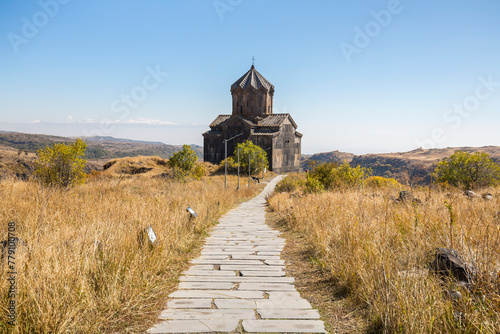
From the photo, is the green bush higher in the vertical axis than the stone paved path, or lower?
higher

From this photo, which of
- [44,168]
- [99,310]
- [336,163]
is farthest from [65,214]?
[336,163]

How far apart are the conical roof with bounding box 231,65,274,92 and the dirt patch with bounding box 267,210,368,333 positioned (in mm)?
41769

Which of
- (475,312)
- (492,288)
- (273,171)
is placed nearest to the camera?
(475,312)

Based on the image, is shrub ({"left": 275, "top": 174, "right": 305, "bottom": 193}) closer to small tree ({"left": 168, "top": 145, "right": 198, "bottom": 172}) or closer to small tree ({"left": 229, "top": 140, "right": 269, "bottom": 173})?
small tree ({"left": 168, "top": 145, "right": 198, "bottom": 172})

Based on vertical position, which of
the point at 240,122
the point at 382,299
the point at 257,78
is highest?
the point at 257,78

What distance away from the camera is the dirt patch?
136 inches

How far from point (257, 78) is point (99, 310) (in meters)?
46.5

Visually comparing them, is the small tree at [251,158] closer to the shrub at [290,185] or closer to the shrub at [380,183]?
the shrub at [290,185]

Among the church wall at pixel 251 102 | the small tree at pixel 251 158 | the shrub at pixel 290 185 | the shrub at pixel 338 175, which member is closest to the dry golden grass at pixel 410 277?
the shrub at pixel 338 175

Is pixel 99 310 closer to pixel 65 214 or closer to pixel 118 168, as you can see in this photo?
pixel 65 214

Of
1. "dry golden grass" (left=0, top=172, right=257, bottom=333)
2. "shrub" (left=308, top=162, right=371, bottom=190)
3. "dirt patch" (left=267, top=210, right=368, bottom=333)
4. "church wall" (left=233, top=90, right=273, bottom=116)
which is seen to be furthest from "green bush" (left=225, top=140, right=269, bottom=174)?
"dry golden grass" (left=0, top=172, right=257, bottom=333)

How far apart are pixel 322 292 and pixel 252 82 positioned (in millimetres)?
44436

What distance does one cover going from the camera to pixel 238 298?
4.02m

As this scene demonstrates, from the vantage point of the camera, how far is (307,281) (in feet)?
15.7
